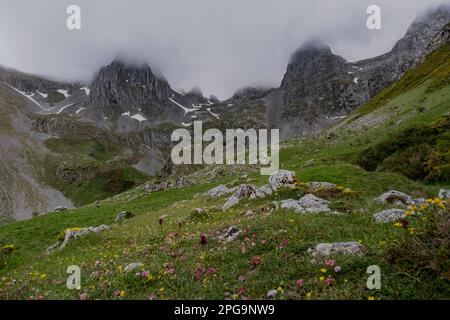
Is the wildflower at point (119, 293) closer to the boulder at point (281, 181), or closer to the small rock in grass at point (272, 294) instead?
the small rock in grass at point (272, 294)

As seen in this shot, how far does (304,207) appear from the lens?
16125mm

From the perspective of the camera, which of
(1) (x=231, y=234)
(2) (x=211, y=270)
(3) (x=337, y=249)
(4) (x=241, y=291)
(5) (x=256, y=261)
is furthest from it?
(1) (x=231, y=234)

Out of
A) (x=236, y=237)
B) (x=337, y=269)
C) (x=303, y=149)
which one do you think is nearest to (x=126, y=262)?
(x=236, y=237)

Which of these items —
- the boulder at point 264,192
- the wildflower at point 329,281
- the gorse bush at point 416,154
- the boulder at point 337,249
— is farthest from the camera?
the gorse bush at point 416,154

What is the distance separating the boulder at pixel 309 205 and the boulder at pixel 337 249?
17.4 ft

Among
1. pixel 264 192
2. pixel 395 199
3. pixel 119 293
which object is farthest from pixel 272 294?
pixel 264 192

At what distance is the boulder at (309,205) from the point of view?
15.1m

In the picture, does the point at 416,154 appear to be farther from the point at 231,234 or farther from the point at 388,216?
the point at 231,234

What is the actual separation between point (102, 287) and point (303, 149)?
58.4m

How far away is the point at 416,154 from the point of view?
32844 millimetres

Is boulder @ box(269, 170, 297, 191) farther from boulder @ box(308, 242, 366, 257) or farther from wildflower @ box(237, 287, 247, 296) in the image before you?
wildflower @ box(237, 287, 247, 296)

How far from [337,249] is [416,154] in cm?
2896

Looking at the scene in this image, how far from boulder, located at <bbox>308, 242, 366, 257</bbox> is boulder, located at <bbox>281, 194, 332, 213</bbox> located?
5296mm

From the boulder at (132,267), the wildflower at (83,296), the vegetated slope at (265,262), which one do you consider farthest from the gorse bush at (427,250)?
the wildflower at (83,296)
